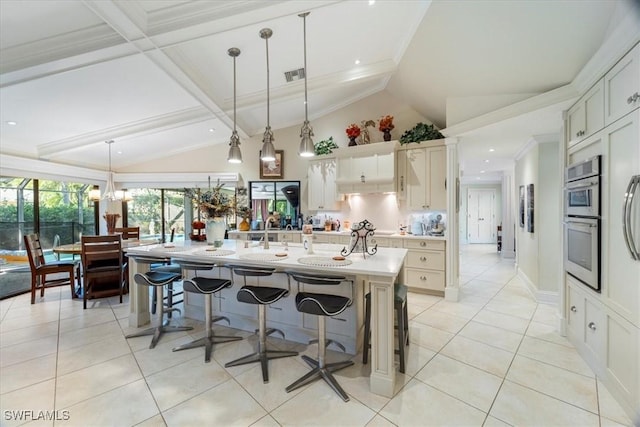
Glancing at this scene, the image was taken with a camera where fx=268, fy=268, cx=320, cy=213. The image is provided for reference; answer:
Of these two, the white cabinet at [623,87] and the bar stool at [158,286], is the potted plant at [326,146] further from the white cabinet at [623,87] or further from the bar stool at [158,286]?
the white cabinet at [623,87]

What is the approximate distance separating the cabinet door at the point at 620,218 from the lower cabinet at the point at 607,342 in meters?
0.14

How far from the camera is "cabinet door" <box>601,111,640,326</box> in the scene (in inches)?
67.2

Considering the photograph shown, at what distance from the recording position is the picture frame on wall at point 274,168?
6.04m

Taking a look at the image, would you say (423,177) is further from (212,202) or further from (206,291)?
(206,291)

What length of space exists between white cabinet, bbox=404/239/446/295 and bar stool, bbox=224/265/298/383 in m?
2.49

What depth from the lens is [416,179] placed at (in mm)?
4496

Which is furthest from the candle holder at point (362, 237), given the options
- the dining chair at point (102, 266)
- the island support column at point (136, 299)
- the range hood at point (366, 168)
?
the dining chair at point (102, 266)

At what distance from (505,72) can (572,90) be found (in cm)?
66

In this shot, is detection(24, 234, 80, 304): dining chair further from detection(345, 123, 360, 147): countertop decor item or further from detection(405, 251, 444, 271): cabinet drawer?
detection(405, 251, 444, 271): cabinet drawer

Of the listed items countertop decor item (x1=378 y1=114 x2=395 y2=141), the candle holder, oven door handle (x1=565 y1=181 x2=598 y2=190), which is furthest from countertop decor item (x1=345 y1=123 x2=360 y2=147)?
oven door handle (x1=565 y1=181 x2=598 y2=190)

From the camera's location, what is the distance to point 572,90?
99.3 inches

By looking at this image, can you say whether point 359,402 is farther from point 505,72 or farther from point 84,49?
point 84,49

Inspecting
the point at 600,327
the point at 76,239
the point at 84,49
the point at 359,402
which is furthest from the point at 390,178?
the point at 76,239

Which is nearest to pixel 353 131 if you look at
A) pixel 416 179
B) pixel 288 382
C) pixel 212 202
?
pixel 416 179
